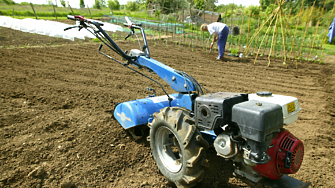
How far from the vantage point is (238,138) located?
2109mm

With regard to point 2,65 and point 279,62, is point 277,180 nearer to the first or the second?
point 2,65

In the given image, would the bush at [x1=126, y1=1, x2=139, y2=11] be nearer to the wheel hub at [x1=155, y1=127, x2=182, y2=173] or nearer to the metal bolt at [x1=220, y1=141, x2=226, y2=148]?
the wheel hub at [x1=155, y1=127, x2=182, y2=173]

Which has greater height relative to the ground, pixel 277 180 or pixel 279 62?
pixel 279 62

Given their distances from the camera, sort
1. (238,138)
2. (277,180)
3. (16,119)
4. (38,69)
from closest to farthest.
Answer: (238,138) → (277,180) → (16,119) → (38,69)

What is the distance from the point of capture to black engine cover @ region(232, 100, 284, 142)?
6.01 feet

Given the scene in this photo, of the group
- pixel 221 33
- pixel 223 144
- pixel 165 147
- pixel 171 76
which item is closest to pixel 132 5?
pixel 221 33

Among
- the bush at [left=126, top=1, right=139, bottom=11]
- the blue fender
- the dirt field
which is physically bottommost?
the dirt field

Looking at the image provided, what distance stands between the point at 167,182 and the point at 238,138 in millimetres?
1174

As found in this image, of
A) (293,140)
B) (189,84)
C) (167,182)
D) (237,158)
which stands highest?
(189,84)

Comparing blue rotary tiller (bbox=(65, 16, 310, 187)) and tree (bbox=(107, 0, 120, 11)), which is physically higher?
tree (bbox=(107, 0, 120, 11))

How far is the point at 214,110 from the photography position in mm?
2127

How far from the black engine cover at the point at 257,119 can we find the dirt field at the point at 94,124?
3.75 feet

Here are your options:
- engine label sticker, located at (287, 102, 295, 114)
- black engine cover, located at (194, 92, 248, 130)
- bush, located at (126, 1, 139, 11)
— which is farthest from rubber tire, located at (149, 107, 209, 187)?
bush, located at (126, 1, 139, 11)

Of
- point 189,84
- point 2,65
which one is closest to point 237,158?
point 189,84
